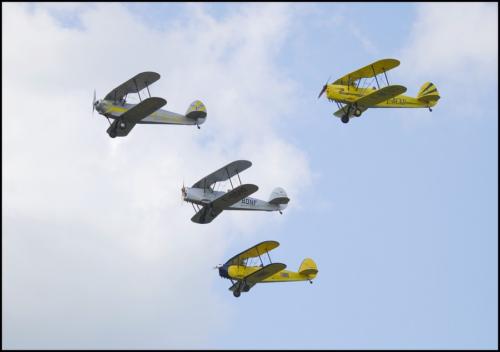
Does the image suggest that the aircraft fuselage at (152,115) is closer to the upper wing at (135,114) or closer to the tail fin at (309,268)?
the upper wing at (135,114)

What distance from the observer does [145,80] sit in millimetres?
43750

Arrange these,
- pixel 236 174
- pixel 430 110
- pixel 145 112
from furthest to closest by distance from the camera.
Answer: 1. pixel 430 110
2. pixel 236 174
3. pixel 145 112

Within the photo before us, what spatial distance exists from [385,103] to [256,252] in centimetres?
962

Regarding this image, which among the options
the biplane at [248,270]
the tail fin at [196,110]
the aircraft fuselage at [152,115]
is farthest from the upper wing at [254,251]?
the tail fin at [196,110]

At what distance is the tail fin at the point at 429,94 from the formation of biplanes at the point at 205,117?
2.40 m

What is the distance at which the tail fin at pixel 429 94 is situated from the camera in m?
49.9

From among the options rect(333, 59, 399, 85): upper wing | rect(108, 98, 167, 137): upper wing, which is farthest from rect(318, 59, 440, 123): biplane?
rect(108, 98, 167, 137): upper wing

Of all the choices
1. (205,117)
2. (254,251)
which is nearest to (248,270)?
(254,251)

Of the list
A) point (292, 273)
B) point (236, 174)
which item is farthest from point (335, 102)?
point (292, 273)

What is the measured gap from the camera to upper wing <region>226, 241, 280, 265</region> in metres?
46.0

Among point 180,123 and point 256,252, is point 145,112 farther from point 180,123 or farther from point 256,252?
point 256,252

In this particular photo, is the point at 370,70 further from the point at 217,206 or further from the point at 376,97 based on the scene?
the point at 217,206

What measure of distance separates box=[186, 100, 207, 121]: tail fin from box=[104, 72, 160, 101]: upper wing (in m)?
3.16

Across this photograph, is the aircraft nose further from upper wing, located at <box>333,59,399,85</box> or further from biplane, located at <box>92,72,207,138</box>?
upper wing, located at <box>333,59,399,85</box>
